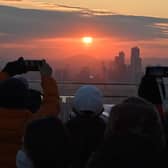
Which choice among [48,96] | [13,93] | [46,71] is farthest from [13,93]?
[46,71]

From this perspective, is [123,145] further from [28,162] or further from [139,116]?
[28,162]

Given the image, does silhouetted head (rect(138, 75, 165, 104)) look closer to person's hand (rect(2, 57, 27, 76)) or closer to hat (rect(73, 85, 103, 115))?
person's hand (rect(2, 57, 27, 76))

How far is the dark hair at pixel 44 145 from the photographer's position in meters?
4.17

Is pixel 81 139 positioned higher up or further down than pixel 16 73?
further down

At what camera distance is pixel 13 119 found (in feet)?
15.9

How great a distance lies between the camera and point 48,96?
5.05 metres

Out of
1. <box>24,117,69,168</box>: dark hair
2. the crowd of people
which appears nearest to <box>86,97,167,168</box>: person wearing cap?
the crowd of people

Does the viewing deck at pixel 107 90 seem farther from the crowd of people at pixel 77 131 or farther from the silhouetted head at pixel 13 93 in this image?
the silhouetted head at pixel 13 93

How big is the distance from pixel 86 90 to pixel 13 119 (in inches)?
21.7

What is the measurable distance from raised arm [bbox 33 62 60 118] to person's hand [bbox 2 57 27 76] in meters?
0.32

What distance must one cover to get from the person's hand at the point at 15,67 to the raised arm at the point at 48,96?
0.32 m

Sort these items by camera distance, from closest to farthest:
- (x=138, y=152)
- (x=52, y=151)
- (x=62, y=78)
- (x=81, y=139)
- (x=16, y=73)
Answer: (x=138, y=152)
(x=52, y=151)
(x=81, y=139)
(x=16, y=73)
(x=62, y=78)

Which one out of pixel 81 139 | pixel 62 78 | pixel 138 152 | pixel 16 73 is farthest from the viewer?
pixel 62 78

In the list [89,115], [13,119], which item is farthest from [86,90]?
[13,119]
